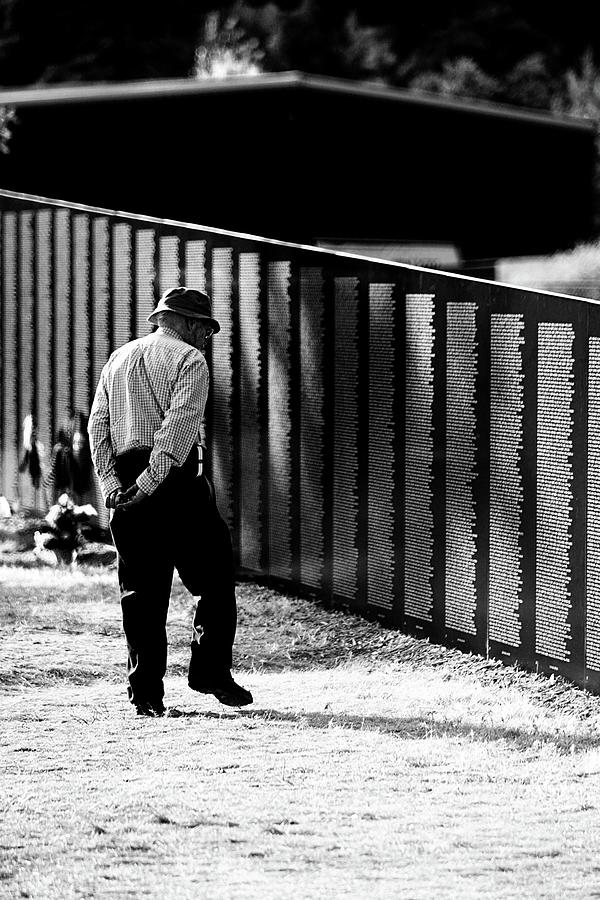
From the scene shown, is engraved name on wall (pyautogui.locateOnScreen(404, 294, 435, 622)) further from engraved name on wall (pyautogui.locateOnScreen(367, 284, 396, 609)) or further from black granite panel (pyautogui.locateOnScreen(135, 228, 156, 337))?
black granite panel (pyautogui.locateOnScreen(135, 228, 156, 337))

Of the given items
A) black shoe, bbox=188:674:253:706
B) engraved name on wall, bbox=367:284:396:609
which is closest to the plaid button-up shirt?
black shoe, bbox=188:674:253:706

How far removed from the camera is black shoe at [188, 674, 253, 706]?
7.20 metres

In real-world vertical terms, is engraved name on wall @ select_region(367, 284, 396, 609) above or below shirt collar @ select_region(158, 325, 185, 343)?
below

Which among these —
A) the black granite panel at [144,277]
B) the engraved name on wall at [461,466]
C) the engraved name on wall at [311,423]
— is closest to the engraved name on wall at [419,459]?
the engraved name on wall at [461,466]

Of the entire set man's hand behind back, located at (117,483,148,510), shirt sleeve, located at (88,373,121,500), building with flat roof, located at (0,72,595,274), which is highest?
building with flat roof, located at (0,72,595,274)

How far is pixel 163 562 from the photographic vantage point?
7012 mm

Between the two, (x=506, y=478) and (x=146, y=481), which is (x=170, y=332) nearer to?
(x=146, y=481)

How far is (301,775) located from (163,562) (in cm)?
130

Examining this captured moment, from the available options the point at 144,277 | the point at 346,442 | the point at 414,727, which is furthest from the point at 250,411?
the point at 414,727

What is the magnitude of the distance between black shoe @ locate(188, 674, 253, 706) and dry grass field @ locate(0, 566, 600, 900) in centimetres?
6

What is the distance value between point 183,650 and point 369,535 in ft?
3.96

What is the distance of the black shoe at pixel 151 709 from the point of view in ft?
23.2

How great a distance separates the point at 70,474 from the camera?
39.7 ft

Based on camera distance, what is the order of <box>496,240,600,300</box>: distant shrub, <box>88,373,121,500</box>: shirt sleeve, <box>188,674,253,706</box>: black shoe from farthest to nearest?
<box>496,240,600,300</box>: distant shrub
<box>188,674,253,706</box>: black shoe
<box>88,373,121,500</box>: shirt sleeve
